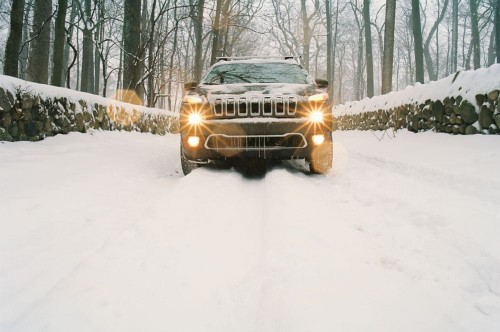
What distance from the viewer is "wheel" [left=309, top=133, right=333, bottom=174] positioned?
3939 millimetres

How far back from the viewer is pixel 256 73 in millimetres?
4801

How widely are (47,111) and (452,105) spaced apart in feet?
21.4

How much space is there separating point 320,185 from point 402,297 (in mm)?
2141

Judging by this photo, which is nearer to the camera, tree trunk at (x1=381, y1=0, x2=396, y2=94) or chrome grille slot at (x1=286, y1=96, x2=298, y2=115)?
chrome grille slot at (x1=286, y1=96, x2=298, y2=115)

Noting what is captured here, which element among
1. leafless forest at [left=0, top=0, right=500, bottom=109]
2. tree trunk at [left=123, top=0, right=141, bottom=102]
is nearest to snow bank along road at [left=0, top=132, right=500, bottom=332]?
leafless forest at [left=0, top=0, right=500, bottom=109]

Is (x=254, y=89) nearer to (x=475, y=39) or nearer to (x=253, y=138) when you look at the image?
(x=253, y=138)

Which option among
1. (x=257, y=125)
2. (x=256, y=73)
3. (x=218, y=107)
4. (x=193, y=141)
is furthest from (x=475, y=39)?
(x=193, y=141)

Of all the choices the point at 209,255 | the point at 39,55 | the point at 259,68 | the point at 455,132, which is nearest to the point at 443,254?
the point at 209,255

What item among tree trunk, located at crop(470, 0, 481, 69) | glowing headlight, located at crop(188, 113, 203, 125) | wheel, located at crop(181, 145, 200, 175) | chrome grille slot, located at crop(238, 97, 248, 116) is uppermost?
tree trunk, located at crop(470, 0, 481, 69)

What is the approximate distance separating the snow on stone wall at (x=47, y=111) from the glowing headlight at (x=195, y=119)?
251 cm

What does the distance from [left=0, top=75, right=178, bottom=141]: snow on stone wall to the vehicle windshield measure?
251cm

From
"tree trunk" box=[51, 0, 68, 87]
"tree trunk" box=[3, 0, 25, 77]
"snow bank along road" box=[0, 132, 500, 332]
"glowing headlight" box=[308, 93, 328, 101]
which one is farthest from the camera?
"tree trunk" box=[51, 0, 68, 87]

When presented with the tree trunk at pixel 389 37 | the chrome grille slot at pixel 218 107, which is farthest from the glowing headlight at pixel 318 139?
the tree trunk at pixel 389 37

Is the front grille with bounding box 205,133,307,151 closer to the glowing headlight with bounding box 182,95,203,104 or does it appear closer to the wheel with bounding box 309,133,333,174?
the wheel with bounding box 309,133,333,174
